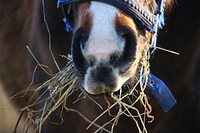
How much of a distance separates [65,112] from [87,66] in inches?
29.9

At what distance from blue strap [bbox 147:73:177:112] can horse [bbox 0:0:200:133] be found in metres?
0.12

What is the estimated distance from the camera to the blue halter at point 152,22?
203 centimetres

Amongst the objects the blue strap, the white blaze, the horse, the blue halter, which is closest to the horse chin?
the horse

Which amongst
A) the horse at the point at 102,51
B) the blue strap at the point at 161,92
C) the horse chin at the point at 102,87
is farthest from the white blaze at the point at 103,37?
the blue strap at the point at 161,92

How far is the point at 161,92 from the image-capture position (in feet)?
8.08

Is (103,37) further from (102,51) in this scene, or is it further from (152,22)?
(152,22)

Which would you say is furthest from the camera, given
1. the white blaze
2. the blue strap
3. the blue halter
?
the blue strap

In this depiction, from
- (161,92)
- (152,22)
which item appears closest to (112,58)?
(152,22)

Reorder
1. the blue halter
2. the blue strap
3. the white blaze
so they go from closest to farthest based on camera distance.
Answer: the white blaze, the blue halter, the blue strap

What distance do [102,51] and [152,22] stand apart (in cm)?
38

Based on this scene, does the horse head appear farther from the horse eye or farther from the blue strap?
the blue strap

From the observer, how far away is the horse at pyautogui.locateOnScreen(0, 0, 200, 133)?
1.91 meters

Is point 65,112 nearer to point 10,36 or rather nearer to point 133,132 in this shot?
point 133,132

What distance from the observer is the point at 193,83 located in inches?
106
